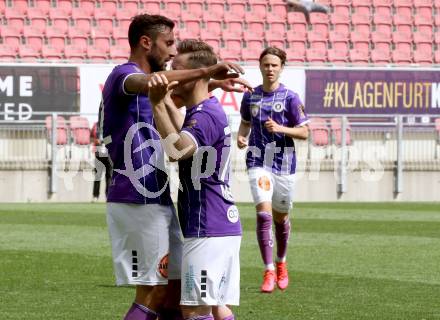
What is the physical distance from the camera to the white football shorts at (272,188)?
36.5 ft

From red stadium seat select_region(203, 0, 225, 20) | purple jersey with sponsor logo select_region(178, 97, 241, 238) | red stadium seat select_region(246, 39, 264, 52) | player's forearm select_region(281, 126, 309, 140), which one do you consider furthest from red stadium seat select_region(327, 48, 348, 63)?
purple jersey with sponsor logo select_region(178, 97, 241, 238)

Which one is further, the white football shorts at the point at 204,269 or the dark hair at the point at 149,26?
the dark hair at the point at 149,26

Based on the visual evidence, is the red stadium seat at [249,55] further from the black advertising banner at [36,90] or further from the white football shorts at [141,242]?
the white football shorts at [141,242]

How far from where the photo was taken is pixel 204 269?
6.17 metres

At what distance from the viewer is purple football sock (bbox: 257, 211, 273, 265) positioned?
10969 millimetres

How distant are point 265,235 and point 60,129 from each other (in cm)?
1477

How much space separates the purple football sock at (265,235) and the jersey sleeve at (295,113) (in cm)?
89

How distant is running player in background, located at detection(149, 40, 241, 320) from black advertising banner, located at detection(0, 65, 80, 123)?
19.2 m

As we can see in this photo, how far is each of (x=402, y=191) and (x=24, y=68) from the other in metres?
8.94

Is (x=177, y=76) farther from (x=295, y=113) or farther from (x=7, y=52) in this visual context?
(x=7, y=52)

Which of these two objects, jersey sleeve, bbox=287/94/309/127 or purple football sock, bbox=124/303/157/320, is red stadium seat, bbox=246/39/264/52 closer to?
jersey sleeve, bbox=287/94/309/127

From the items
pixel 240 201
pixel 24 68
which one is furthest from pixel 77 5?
pixel 240 201

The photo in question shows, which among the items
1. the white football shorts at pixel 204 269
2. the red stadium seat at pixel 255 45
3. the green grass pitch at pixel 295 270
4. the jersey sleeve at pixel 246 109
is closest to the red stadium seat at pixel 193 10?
the red stadium seat at pixel 255 45

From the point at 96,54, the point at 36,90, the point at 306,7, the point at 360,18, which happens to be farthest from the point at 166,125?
the point at 360,18
